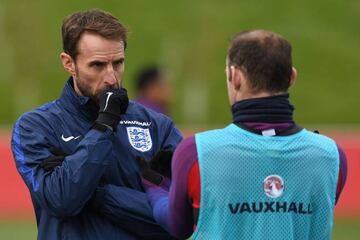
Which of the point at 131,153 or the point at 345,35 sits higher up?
the point at 131,153

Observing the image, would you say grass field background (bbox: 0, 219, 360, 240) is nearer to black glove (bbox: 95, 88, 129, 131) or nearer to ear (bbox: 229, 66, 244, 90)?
black glove (bbox: 95, 88, 129, 131)

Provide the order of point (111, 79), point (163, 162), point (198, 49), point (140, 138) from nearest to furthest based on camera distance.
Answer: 1. point (163, 162)
2. point (111, 79)
3. point (140, 138)
4. point (198, 49)

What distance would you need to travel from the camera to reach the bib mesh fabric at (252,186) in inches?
163

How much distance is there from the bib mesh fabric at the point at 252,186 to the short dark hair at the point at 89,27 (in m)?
0.95

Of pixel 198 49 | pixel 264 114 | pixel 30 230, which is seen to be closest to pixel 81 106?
pixel 264 114

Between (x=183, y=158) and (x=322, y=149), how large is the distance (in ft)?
2.05

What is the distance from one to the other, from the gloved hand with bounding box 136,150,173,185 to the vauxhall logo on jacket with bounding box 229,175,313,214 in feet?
1.86

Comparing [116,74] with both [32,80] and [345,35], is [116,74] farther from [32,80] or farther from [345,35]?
[345,35]

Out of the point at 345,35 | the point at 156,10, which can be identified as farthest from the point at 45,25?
the point at 345,35

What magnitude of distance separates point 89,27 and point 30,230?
351 inches

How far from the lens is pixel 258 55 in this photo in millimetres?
4148

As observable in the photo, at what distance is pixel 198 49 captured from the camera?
33562mm

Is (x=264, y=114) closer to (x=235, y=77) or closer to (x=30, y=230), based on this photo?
(x=235, y=77)

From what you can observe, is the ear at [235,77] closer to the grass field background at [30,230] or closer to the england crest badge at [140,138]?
the england crest badge at [140,138]
